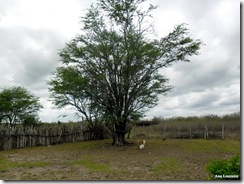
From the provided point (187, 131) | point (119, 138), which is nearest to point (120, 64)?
point (119, 138)

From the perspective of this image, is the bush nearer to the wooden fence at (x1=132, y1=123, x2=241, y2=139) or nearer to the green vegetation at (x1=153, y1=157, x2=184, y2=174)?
the green vegetation at (x1=153, y1=157, x2=184, y2=174)

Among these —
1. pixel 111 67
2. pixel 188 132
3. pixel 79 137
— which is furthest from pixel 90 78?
pixel 188 132

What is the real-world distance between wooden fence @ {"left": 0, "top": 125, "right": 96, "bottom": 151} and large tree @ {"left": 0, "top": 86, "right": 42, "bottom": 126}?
26.2ft

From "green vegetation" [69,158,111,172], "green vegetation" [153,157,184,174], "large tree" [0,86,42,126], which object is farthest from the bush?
"large tree" [0,86,42,126]

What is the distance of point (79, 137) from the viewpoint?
21031 mm

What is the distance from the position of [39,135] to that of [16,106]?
9.55 meters

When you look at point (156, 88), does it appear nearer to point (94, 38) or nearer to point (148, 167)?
point (94, 38)

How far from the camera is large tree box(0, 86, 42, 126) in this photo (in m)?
25.3

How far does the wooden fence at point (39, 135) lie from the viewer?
16.0 m

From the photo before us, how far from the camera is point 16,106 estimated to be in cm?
2594

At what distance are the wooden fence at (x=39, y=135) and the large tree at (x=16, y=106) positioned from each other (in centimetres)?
798

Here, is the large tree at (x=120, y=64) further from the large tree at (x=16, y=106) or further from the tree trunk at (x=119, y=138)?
the large tree at (x=16, y=106)

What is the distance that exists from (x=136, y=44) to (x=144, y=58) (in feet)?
3.19

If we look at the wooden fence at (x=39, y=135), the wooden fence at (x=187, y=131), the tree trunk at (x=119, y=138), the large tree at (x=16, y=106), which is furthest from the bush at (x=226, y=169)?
the large tree at (x=16, y=106)
